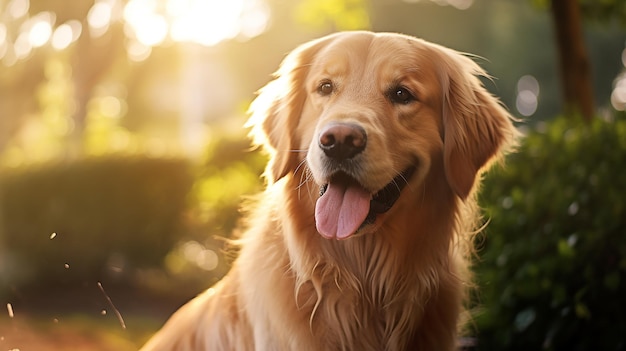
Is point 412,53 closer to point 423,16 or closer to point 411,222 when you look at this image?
point 411,222

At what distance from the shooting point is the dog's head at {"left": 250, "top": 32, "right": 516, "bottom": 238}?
295 centimetres

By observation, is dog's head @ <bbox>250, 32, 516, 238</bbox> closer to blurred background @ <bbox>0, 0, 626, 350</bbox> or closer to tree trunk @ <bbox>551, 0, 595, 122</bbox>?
blurred background @ <bbox>0, 0, 626, 350</bbox>

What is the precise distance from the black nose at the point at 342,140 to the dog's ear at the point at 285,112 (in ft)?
1.41

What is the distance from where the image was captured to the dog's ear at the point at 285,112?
334 cm

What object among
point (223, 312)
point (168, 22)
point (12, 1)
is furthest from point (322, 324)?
point (12, 1)

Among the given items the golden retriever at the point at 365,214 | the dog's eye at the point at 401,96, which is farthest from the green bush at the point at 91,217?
the dog's eye at the point at 401,96

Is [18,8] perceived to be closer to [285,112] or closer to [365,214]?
[285,112]

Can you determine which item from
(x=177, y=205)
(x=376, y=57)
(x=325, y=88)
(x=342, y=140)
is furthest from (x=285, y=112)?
(x=177, y=205)

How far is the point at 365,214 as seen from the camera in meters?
3.00

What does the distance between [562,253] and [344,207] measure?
6.23 feet

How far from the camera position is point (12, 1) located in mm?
20484

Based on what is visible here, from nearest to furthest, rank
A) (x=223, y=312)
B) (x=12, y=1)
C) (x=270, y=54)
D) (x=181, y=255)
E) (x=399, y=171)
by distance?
(x=399, y=171) → (x=223, y=312) → (x=181, y=255) → (x=12, y=1) → (x=270, y=54)

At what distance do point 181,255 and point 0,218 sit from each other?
3082 mm

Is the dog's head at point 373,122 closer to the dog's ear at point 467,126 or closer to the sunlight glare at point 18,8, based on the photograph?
the dog's ear at point 467,126
